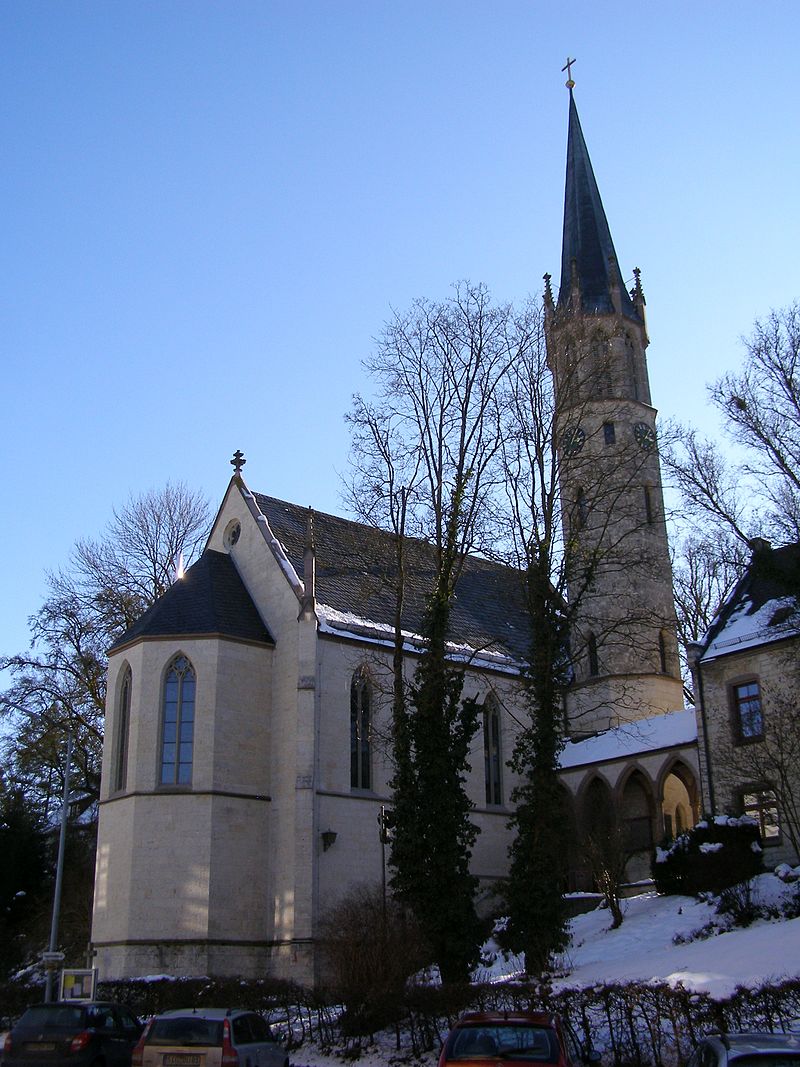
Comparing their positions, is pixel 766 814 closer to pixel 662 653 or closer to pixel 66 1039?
pixel 662 653

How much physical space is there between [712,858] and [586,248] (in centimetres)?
2769

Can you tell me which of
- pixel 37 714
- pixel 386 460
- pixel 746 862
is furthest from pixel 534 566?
pixel 37 714

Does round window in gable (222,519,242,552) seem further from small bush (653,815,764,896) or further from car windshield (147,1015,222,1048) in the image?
car windshield (147,1015,222,1048)

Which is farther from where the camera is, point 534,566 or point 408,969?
point 534,566

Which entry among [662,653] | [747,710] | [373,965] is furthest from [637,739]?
[373,965]

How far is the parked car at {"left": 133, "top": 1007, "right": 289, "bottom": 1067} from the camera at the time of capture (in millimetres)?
13367

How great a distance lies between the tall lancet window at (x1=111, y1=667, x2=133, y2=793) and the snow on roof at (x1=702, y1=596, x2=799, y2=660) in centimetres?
1595

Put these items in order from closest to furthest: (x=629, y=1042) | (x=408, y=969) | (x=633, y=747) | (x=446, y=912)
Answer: (x=629, y=1042) → (x=408, y=969) → (x=446, y=912) → (x=633, y=747)

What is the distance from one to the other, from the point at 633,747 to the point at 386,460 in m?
13.8

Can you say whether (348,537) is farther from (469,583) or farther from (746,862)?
(746,862)

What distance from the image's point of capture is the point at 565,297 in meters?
44.1

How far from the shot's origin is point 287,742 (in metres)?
29.5

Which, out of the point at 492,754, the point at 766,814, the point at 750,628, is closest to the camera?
the point at 766,814

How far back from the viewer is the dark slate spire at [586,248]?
44.1 meters
